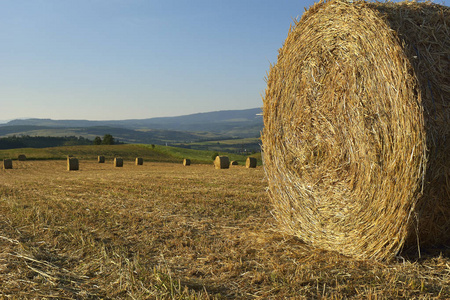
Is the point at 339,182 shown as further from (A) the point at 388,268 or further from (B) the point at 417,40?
(B) the point at 417,40

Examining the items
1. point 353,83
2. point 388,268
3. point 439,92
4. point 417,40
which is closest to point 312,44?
point 353,83

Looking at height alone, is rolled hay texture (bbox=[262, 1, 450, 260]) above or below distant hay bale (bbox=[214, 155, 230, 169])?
above

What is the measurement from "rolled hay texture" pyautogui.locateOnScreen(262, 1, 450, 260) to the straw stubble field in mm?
478

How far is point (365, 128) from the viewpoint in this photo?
17.6 feet

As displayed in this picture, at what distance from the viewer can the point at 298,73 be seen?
682 centimetres

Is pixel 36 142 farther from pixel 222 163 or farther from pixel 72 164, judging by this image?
pixel 222 163

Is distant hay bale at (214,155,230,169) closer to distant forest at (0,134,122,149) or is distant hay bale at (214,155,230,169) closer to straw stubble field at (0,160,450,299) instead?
straw stubble field at (0,160,450,299)

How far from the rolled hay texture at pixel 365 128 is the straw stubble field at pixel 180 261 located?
18.8 inches

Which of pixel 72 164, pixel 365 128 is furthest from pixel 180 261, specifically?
pixel 72 164

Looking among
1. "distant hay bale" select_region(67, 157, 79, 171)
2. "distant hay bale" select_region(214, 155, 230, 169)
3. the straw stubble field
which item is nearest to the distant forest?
"distant hay bale" select_region(67, 157, 79, 171)

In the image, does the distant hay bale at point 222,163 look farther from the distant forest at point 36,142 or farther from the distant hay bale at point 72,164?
the distant forest at point 36,142

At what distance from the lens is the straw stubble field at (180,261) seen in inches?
172

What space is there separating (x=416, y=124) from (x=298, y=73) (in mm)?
2683

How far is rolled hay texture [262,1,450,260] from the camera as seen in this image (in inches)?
184
